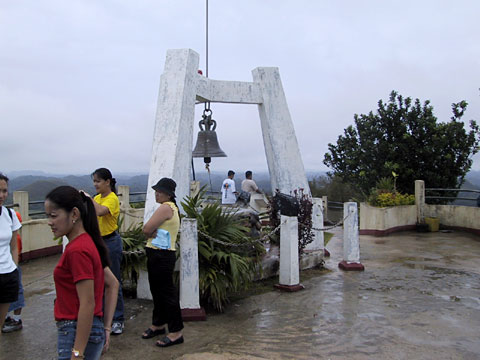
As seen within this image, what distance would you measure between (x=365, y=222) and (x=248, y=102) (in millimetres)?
7406

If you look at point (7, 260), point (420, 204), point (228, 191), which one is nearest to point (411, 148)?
point (420, 204)

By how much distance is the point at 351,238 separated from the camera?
7.86 m

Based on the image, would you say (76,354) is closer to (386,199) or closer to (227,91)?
(227,91)

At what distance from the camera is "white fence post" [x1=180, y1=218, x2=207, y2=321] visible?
5102 millimetres

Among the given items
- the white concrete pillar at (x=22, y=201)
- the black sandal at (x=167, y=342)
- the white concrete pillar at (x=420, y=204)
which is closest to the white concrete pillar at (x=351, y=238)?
the black sandal at (x=167, y=342)

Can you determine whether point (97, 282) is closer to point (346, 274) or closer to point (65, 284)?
point (65, 284)

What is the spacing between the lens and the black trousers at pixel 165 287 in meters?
4.40

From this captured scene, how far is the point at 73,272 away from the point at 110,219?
2384 millimetres

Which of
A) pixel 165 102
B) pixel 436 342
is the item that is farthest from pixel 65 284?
pixel 165 102

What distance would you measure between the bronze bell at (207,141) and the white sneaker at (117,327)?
3.64m

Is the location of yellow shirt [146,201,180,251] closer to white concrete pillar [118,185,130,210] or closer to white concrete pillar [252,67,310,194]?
white concrete pillar [252,67,310,194]

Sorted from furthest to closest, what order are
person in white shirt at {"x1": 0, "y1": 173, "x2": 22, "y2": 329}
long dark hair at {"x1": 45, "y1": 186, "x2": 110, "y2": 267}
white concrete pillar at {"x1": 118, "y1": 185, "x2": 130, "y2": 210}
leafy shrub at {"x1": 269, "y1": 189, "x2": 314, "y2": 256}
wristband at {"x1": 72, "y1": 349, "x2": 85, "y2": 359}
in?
white concrete pillar at {"x1": 118, "y1": 185, "x2": 130, "y2": 210}
leafy shrub at {"x1": 269, "y1": 189, "x2": 314, "y2": 256}
person in white shirt at {"x1": 0, "y1": 173, "x2": 22, "y2": 329}
long dark hair at {"x1": 45, "y1": 186, "x2": 110, "y2": 267}
wristband at {"x1": 72, "y1": 349, "x2": 85, "y2": 359}

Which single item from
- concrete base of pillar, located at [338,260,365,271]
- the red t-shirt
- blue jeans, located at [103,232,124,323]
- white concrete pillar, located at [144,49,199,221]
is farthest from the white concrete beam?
the red t-shirt

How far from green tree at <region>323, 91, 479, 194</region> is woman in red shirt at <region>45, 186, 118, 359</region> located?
16052 mm
